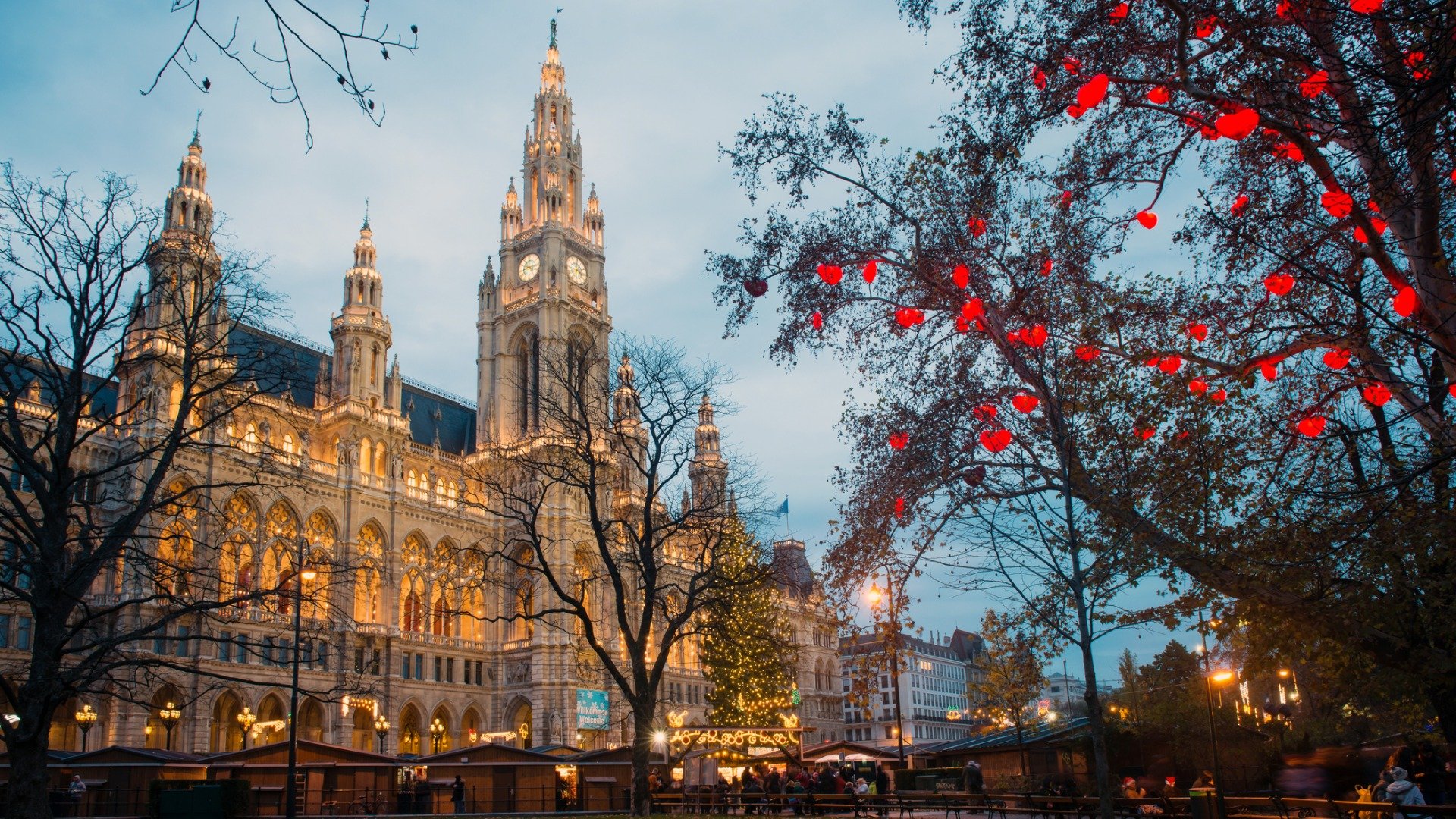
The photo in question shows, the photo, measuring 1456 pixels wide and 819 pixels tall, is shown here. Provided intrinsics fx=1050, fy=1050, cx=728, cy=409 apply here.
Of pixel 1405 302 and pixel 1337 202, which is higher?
pixel 1337 202

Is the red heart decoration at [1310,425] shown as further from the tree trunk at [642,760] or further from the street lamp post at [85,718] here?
the street lamp post at [85,718]

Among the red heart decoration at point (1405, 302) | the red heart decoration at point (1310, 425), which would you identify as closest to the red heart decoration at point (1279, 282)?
the red heart decoration at point (1310, 425)

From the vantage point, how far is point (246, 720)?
44531mm

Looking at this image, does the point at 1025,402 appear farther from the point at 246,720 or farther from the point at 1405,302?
the point at 246,720

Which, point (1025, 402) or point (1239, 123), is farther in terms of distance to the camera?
point (1025, 402)

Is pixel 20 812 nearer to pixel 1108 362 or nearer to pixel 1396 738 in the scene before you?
pixel 1108 362

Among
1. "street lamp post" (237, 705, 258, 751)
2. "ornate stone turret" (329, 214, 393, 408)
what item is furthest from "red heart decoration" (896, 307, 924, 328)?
"ornate stone turret" (329, 214, 393, 408)

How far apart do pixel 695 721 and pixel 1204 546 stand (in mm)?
61074

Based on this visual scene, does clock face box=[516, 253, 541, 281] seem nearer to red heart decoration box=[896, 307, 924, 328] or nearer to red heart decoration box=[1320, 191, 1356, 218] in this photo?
red heart decoration box=[896, 307, 924, 328]

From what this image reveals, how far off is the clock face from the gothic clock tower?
52mm

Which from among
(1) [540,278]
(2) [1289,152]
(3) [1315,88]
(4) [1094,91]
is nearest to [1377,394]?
(2) [1289,152]

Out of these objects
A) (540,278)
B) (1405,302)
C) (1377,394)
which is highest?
(540,278)

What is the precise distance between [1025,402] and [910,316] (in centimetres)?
224

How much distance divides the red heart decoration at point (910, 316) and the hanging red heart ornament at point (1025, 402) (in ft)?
6.35
